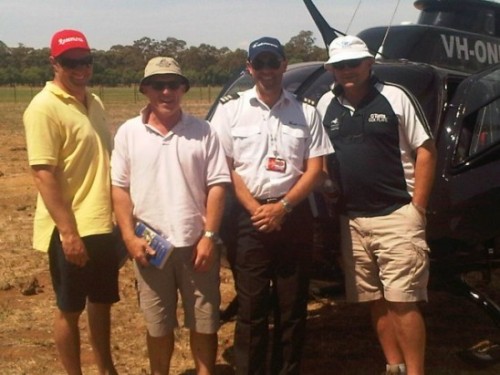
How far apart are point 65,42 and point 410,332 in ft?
7.14

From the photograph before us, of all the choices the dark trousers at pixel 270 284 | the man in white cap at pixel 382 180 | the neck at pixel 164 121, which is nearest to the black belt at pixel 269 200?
the dark trousers at pixel 270 284

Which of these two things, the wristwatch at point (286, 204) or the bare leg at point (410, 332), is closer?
the wristwatch at point (286, 204)

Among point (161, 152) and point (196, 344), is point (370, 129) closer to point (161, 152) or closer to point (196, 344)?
point (161, 152)

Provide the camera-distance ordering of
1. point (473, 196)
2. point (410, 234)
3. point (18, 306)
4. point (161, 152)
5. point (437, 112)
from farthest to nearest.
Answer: point (18, 306), point (437, 112), point (473, 196), point (410, 234), point (161, 152)

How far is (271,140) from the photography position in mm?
3643

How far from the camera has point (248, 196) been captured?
12.0 ft

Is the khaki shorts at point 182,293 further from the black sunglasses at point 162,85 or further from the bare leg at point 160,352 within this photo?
the black sunglasses at point 162,85

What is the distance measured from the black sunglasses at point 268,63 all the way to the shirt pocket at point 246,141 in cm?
29

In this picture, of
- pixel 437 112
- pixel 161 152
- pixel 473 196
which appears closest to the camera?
pixel 161 152

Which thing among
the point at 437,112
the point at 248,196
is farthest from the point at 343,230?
the point at 437,112

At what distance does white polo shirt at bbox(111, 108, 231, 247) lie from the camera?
354cm

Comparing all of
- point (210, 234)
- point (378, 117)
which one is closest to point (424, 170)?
point (378, 117)

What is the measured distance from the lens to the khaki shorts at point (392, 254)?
12.4ft

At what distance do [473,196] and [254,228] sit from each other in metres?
1.21
